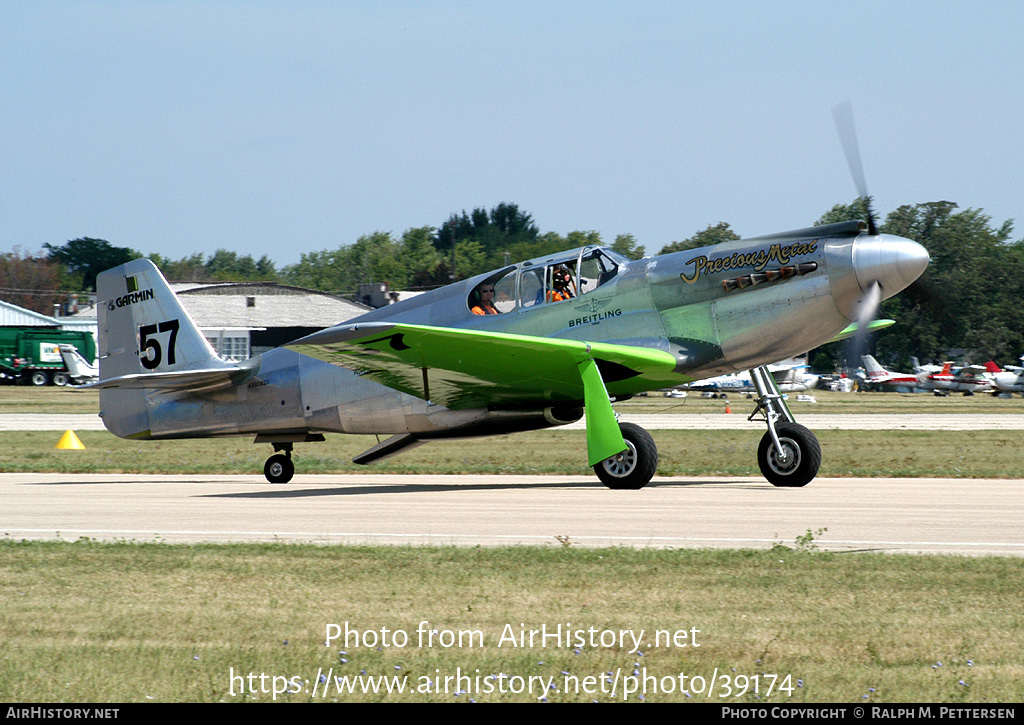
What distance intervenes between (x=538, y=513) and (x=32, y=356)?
6486cm

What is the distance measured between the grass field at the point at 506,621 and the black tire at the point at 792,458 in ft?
18.9

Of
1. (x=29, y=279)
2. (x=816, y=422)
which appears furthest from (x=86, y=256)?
(x=816, y=422)

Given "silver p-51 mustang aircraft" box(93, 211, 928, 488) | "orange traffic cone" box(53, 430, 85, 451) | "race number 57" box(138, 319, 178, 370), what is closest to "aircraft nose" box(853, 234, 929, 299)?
"silver p-51 mustang aircraft" box(93, 211, 928, 488)

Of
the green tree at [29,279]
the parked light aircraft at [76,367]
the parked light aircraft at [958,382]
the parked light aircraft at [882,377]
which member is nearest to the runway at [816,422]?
the parked light aircraft at [958,382]

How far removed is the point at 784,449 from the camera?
46.9 feet

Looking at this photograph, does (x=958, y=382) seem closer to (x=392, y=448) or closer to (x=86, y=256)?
(x=392, y=448)

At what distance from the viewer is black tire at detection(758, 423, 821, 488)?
1413 cm

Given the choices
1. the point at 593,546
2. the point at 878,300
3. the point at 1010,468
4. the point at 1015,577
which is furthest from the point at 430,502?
the point at 1010,468

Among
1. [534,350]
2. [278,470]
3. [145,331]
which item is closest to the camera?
[534,350]

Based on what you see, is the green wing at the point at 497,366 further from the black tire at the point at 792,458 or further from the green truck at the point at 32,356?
the green truck at the point at 32,356

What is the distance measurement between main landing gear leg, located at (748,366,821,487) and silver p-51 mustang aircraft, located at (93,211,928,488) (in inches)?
0.8

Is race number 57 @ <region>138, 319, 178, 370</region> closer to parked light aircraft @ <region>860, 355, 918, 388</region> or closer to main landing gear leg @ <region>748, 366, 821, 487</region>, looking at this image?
main landing gear leg @ <region>748, 366, 821, 487</region>

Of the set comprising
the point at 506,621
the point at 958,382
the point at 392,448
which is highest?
the point at 958,382
